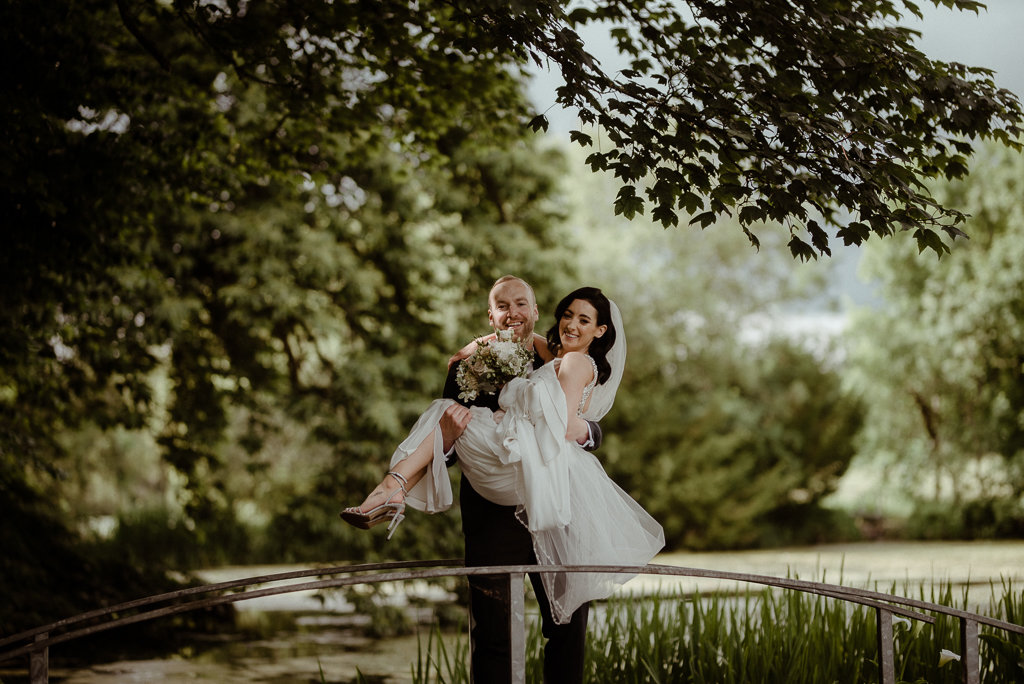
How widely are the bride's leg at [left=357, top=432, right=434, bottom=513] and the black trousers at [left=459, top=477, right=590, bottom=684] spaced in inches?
9.2

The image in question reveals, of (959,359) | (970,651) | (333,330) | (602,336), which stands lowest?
(970,651)

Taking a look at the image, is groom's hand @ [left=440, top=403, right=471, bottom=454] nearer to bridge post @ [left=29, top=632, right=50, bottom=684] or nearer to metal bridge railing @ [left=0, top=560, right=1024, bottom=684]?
metal bridge railing @ [left=0, top=560, right=1024, bottom=684]

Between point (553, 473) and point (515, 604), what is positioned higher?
point (553, 473)

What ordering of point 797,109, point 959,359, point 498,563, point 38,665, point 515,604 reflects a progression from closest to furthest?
point 38,665, point 515,604, point 498,563, point 797,109, point 959,359

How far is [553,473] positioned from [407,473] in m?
0.57

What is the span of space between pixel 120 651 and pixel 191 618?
1.51 metres

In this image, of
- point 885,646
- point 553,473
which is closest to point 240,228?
point 553,473

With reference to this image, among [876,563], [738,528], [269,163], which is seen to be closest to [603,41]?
[269,163]

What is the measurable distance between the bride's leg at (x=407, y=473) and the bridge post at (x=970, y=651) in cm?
217

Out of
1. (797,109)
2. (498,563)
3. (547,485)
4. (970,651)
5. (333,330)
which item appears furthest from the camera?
(333,330)

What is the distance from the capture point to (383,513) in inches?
148

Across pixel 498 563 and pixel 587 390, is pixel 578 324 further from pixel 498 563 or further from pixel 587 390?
pixel 498 563

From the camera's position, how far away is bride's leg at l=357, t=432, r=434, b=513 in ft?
12.3

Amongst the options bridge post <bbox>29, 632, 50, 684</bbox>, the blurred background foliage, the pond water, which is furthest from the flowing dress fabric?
the blurred background foliage
